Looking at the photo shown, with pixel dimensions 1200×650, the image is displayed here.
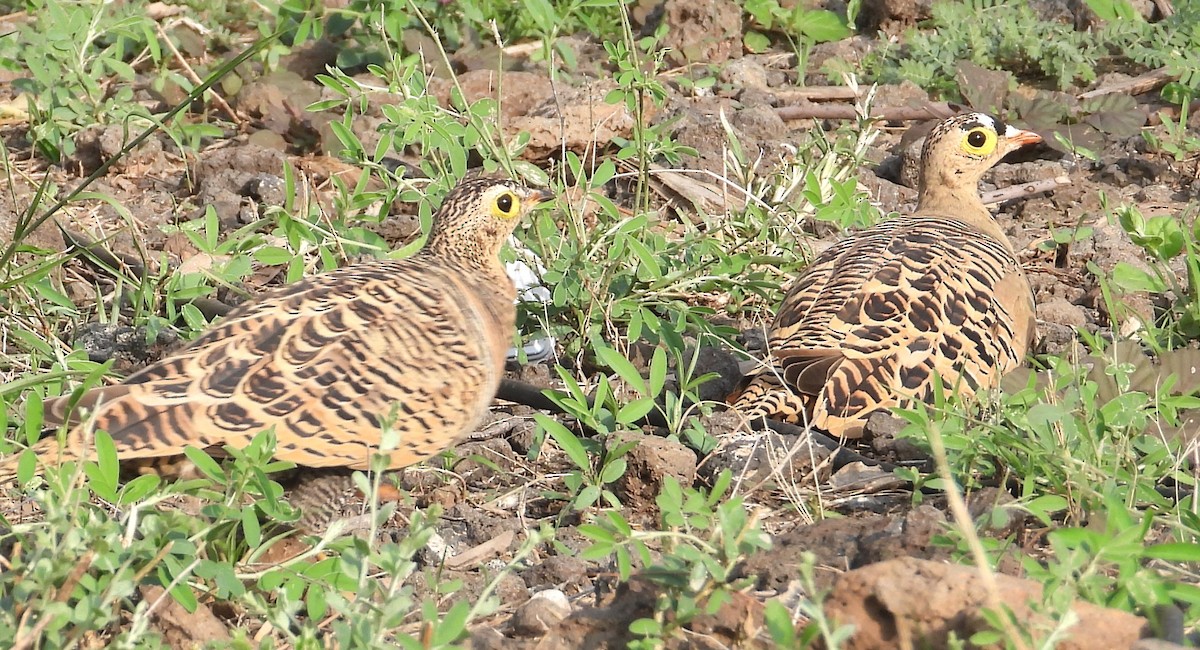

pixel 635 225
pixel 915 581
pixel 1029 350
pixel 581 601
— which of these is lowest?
pixel 1029 350

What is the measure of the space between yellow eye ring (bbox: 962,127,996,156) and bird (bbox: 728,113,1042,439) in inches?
22.9

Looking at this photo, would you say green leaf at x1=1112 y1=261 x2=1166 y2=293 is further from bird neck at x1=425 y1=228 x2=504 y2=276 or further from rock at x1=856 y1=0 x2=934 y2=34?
rock at x1=856 y1=0 x2=934 y2=34

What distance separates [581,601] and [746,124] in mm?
3572

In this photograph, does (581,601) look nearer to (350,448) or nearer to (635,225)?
(350,448)

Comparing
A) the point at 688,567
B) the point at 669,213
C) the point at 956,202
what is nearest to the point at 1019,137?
the point at 956,202

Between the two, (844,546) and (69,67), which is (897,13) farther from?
(844,546)

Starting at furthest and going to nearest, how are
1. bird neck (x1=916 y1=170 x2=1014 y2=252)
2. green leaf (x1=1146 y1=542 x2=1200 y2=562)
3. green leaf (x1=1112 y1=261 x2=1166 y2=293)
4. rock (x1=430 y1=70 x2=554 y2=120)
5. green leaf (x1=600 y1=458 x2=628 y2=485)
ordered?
rock (x1=430 y1=70 x2=554 y2=120), bird neck (x1=916 y1=170 x2=1014 y2=252), green leaf (x1=1112 y1=261 x2=1166 y2=293), green leaf (x1=600 y1=458 x2=628 y2=485), green leaf (x1=1146 y1=542 x2=1200 y2=562)

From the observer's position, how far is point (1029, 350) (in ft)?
16.7

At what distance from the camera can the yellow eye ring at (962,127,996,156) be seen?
18.9ft

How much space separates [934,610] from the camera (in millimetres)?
2570

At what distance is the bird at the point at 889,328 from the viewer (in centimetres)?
441

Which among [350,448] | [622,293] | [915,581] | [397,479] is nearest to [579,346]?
[622,293]

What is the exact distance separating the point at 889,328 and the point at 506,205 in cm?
127

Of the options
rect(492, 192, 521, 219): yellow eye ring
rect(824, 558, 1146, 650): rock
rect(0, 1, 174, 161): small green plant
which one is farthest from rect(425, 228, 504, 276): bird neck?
rect(824, 558, 1146, 650): rock
